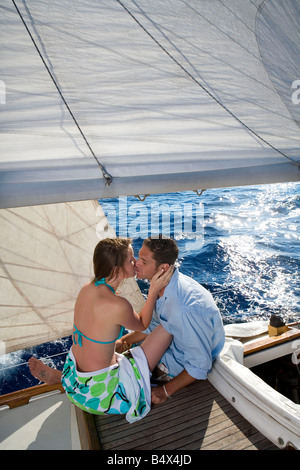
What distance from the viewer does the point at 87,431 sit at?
2.06m

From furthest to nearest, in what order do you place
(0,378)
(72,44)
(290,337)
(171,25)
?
(0,378), (290,337), (171,25), (72,44)

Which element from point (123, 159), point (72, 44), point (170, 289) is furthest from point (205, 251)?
point (72, 44)

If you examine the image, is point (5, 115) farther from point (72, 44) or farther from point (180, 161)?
point (180, 161)

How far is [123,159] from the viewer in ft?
6.34

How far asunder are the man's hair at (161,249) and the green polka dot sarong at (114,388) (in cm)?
73

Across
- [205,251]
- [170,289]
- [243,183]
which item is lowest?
[205,251]

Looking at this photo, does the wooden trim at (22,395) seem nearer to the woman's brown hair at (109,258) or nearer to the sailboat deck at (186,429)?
the sailboat deck at (186,429)

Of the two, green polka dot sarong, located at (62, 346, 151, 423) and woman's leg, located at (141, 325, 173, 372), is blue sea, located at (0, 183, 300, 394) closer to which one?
green polka dot sarong, located at (62, 346, 151, 423)

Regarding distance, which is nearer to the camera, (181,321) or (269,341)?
(181,321)

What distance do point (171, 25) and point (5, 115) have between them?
97 centimetres

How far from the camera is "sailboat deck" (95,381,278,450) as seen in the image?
6.57 feet

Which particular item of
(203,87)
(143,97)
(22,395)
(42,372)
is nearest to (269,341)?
(42,372)

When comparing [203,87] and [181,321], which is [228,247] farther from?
[203,87]

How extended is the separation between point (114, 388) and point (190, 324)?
0.66 m
